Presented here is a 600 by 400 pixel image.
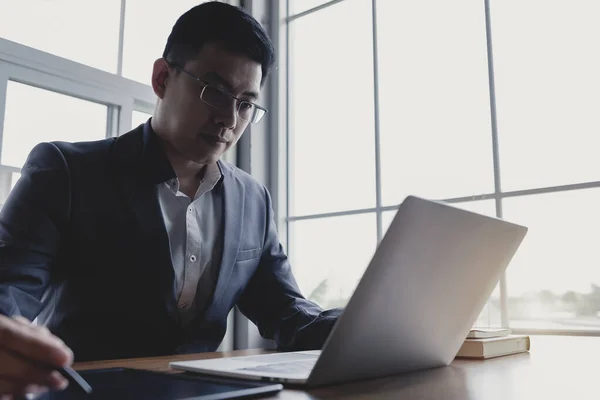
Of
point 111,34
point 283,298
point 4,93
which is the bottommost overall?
point 283,298

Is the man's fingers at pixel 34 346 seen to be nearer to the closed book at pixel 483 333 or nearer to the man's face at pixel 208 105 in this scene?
the closed book at pixel 483 333

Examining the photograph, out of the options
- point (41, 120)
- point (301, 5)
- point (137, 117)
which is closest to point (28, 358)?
point (41, 120)

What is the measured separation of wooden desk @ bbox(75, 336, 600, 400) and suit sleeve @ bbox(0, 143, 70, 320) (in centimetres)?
20

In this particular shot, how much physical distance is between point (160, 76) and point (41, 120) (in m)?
0.99

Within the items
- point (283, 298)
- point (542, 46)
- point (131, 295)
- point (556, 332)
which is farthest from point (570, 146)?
point (131, 295)

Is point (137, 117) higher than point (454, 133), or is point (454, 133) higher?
point (137, 117)

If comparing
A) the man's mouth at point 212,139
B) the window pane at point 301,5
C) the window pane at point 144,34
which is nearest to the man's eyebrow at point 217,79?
the man's mouth at point 212,139

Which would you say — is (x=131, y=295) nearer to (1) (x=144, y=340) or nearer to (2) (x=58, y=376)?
(1) (x=144, y=340)

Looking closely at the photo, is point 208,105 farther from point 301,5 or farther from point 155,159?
point 301,5

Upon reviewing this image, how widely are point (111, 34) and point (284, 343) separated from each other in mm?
1862

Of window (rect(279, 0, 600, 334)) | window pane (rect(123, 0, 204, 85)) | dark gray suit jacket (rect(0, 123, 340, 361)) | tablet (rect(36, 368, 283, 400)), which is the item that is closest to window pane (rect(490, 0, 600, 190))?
window (rect(279, 0, 600, 334))

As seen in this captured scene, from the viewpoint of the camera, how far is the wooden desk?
69 cm

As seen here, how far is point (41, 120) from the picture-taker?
2.29 m

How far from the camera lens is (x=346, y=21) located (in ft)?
9.91
